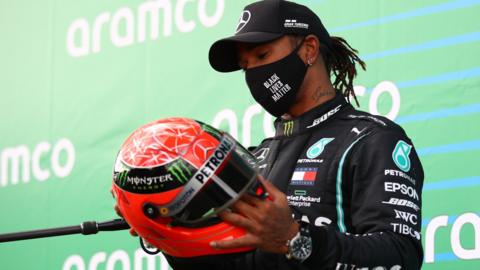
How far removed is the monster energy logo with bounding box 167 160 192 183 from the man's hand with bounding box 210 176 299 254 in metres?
0.10

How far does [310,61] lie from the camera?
7.83 feet

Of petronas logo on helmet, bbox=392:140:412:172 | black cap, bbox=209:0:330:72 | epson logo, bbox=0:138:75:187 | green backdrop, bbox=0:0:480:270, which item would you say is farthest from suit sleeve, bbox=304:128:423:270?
epson logo, bbox=0:138:75:187

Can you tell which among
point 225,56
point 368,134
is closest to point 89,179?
point 225,56

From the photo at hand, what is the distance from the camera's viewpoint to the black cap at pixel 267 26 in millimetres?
2326

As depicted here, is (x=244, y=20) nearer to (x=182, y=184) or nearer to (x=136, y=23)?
(x=182, y=184)

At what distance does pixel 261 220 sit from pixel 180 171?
0.64 feet

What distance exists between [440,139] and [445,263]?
368mm

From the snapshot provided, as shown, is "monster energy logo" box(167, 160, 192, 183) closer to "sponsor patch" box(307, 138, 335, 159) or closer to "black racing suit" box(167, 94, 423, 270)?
"black racing suit" box(167, 94, 423, 270)

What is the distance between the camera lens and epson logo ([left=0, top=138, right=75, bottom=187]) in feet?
12.7

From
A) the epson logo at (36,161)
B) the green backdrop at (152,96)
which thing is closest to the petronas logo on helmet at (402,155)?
the green backdrop at (152,96)

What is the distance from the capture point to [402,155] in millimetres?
2145

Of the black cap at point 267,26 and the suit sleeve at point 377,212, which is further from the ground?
the black cap at point 267,26

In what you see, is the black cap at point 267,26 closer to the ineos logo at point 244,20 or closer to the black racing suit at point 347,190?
the ineos logo at point 244,20

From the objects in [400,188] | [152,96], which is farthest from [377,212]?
[152,96]
